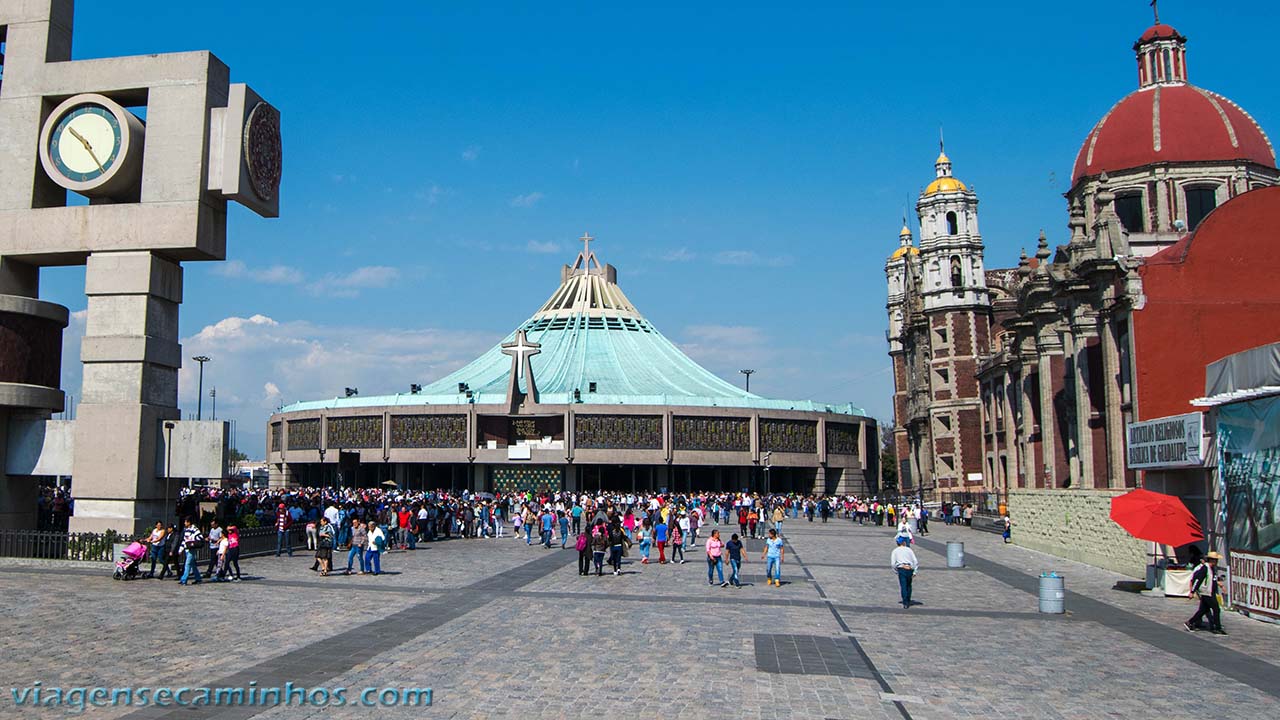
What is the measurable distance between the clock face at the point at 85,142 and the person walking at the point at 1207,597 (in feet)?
74.0

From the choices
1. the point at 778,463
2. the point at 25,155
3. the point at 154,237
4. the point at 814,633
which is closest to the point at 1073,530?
the point at 814,633

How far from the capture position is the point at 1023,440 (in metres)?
47.9

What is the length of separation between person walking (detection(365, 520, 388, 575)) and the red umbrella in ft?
46.8

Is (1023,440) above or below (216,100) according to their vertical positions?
below

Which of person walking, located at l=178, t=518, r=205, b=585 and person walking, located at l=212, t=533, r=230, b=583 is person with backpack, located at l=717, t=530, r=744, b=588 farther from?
person walking, located at l=178, t=518, r=205, b=585

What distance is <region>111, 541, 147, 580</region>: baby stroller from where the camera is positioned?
19.8m

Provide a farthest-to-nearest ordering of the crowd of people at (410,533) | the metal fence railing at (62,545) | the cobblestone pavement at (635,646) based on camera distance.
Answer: the metal fence railing at (62,545) < the crowd of people at (410,533) < the cobblestone pavement at (635,646)

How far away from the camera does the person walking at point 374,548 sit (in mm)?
22078

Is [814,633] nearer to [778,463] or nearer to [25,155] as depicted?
[25,155]

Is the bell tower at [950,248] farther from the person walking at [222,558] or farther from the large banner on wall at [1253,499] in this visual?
the person walking at [222,558]

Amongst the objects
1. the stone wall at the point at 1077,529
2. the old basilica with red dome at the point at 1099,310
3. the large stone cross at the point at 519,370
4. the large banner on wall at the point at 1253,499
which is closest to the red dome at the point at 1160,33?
the old basilica with red dome at the point at 1099,310

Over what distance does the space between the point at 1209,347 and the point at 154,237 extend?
2569 cm

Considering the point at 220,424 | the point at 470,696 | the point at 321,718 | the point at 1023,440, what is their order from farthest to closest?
the point at 1023,440 → the point at 220,424 → the point at 470,696 → the point at 321,718

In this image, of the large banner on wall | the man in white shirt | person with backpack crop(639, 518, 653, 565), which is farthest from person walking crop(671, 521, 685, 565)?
the large banner on wall
